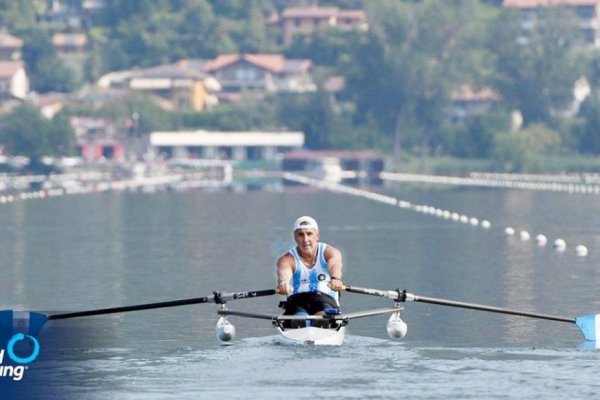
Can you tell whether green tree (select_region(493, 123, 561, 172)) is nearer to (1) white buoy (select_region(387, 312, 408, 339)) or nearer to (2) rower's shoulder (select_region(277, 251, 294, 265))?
(1) white buoy (select_region(387, 312, 408, 339))

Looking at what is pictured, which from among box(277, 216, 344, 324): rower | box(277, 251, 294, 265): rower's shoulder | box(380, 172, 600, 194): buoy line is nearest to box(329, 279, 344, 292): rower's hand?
box(277, 216, 344, 324): rower

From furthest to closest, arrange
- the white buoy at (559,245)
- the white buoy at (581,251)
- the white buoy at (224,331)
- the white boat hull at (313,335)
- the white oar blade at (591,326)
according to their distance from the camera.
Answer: the white buoy at (559,245)
the white buoy at (581,251)
the white oar blade at (591,326)
the white buoy at (224,331)
the white boat hull at (313,335)

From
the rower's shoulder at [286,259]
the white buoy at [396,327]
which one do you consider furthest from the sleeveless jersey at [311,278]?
the white buoy at [396,327]

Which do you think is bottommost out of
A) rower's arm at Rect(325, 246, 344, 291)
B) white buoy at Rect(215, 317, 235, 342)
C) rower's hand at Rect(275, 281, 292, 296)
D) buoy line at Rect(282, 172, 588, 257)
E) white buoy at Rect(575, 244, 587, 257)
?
buoy line at Rect(282, 172, 588, 257)

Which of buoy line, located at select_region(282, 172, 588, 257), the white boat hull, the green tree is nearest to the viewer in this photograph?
the white boat hull

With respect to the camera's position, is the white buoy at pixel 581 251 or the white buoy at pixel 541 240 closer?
the white buoy at pixel 581 251

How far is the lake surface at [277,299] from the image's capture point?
32.7 metres

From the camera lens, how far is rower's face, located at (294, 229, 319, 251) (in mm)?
35969

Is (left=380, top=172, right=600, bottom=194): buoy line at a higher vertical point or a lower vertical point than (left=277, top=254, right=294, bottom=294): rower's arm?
lower

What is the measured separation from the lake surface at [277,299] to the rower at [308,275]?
955 mm

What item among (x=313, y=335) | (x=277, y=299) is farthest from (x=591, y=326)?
(x=277, y=299)

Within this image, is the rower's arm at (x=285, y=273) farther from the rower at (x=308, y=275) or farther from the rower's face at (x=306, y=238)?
the rower's face at (x=306, y=238)

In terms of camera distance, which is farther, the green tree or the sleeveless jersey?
the green tree

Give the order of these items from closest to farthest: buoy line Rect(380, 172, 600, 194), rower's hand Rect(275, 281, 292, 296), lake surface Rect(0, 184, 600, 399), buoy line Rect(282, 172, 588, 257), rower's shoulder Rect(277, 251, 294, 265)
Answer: lake surface Rect(0, 184, 600, 399) → rower's hand Rect(275, 281, 292, 296) → rower's shoulder Rect(277, 251, 294, 265) → buoy line Rect(282, 172, 588, 257) → buoy line Rect(380, 172, 600, 194)
